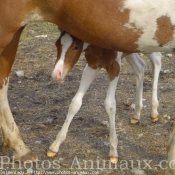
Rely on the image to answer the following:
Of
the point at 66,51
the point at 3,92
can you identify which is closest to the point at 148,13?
the point at 66,51

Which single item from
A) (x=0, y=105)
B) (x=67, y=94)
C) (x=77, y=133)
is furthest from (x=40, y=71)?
(x=0, y=105)

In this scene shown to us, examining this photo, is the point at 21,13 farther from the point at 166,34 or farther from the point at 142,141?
the point at 142,141

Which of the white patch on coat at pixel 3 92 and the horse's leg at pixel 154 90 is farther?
the horse's leg at pixel 154 90

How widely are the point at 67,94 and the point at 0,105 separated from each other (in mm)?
1797

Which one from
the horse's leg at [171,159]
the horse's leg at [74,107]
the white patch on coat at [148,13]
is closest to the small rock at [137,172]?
the horse's leg at [171,159]

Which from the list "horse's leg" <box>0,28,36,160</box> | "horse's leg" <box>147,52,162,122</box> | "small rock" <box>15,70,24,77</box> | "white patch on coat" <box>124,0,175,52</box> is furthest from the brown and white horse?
"small rock" <box>15,70,24,77</box>

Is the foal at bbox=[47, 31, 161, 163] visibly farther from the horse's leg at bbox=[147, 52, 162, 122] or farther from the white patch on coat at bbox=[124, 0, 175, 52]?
the horse's leg at bbox=[147, 52, 162, 122]

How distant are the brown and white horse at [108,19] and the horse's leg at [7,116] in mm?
480

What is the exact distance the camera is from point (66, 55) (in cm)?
398

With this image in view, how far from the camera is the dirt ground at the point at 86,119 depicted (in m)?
4.26

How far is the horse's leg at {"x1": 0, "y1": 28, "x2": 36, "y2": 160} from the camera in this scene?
415 centimetres

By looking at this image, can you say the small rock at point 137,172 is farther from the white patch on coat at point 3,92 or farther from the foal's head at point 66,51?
the white patch on coat at point 3,92

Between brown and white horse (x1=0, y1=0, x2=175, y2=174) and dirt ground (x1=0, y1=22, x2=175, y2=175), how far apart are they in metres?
1.17

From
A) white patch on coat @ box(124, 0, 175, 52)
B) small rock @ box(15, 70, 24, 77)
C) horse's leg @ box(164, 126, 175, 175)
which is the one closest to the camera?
white patch on coat @ box(124, 0, 175, 52)
